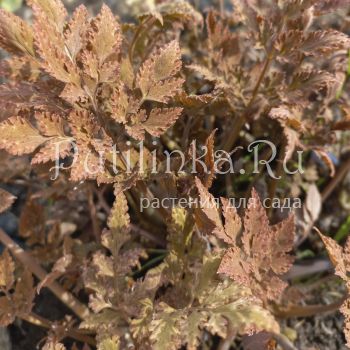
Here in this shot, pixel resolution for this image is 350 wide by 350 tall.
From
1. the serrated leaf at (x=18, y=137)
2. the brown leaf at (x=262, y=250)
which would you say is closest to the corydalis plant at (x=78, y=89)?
the serrated leaf at (x=18, y=137)

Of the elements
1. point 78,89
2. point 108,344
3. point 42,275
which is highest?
point 78,89

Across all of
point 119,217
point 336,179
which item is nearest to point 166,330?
point 119,217

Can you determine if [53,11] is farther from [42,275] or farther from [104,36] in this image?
[42,275]

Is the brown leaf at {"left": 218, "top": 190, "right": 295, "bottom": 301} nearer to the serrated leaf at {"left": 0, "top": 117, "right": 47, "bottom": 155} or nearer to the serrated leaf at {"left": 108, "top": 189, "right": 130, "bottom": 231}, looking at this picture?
the serrated leaf at {"left": 108, "top": 189, "right": 130, "bottom": 231}

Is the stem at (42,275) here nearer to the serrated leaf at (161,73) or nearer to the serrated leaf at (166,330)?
the serrated leaf at (166,330)

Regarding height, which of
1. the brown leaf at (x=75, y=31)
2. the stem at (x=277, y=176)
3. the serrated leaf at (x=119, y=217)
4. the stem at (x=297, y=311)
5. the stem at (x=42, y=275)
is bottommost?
the stem at (x=297, y=311)

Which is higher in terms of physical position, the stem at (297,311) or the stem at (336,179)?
the stem at (336,179)

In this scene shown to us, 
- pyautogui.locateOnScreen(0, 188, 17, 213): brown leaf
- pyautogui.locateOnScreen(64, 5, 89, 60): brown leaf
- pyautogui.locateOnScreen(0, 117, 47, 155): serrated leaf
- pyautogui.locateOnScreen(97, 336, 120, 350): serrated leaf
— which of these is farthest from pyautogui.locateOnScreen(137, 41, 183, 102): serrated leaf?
pyautogui.locateOnScreen(97, 336, 120, 350): serrated leaf

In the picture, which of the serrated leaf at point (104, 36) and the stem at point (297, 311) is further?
the stem at point (297, 311)

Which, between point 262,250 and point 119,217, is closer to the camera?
point 262,250

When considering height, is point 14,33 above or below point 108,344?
above

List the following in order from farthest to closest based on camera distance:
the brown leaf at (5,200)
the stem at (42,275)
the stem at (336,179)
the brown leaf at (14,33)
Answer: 1. the stem at (336,179)
2. the stem at (42,275)
3. the brown leaf at (5,200)
4. the brown leaf at (14,33)

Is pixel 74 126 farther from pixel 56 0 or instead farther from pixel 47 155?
pixel 56 0
